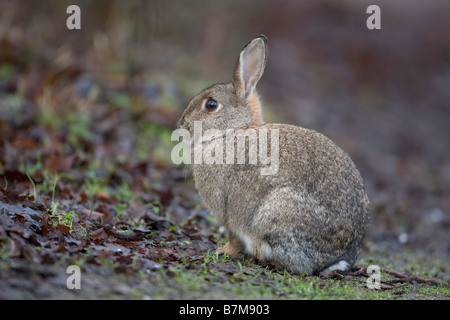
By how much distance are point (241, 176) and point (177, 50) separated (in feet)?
38.4

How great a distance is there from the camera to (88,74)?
12.3 meters

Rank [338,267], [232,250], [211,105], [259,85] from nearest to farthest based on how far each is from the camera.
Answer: [338,267], [232,250], [211,105], [259,85]

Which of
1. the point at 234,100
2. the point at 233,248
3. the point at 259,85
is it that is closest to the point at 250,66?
the point at 234,100

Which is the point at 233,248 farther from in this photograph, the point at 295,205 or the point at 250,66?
the point at 250,66

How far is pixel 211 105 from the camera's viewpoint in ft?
22.3

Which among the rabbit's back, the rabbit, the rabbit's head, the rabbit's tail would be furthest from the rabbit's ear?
the rabbit's tail

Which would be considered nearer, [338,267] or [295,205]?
[295,205]

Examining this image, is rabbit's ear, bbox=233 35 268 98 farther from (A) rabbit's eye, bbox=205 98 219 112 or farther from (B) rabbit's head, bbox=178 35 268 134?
(A) rabbit's eye, bbox=205 98 219 112

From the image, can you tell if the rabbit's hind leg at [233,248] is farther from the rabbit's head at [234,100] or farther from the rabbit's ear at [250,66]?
the rabbit's ear at [250,66]

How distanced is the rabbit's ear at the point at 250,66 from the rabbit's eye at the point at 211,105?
300 millimetres

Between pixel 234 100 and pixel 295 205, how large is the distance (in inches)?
66.7

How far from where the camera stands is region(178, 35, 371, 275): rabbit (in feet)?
18.8

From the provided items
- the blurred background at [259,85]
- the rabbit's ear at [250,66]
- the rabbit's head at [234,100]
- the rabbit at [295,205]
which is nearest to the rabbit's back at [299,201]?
the rabbit at [295,205]
